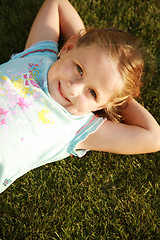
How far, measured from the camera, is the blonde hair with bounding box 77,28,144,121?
1869mm

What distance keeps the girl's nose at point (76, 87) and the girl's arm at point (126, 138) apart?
1.50ft

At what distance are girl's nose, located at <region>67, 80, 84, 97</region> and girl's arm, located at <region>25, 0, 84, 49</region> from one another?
87cm

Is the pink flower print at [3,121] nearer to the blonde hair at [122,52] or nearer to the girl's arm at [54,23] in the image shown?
the blonde hair at [122,52]

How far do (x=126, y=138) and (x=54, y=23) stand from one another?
1.30 metres

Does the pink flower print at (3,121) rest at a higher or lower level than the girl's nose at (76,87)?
higher

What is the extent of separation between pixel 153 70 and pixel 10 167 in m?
1.73

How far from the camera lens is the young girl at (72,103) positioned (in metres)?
1.86

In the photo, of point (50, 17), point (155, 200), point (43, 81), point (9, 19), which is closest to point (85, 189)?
point (155, 200)

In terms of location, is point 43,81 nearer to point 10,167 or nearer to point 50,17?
point 10,167

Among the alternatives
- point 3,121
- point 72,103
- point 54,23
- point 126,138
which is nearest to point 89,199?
point 126,138

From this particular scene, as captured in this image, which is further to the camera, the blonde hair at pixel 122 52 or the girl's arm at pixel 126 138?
the girl's arm at pixel 126 138

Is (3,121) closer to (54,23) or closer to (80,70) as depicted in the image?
(80,70)

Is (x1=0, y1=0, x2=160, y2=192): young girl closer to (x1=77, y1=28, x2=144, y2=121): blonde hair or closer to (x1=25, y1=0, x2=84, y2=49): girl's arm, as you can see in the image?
(x1=77, y1=28, x2=144, y2=121): blonde hair

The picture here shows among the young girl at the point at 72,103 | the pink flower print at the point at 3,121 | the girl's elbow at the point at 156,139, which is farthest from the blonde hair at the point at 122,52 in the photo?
the pink flower print at the point at 3,121
